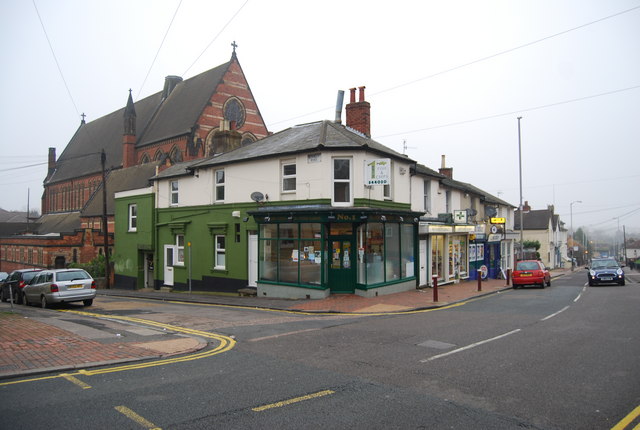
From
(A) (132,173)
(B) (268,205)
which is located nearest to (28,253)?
(A) (132,173)

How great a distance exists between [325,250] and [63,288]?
10067mm

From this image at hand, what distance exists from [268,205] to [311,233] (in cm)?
277

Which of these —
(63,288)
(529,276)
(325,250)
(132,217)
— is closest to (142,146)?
(132,217)

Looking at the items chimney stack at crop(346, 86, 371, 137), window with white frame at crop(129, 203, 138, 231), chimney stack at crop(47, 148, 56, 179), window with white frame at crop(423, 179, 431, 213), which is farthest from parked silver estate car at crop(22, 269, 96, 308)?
chimney stack at crop(47, 148, 56, 179)

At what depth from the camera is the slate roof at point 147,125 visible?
157 feet

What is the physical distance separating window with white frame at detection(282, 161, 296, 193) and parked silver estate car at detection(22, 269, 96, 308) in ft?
27.1

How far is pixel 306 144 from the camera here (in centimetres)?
1805

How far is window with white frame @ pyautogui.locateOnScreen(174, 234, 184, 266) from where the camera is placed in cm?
2384

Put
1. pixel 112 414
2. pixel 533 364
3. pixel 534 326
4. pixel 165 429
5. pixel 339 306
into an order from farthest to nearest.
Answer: pixel 339 306 → pixel 534 326 → pixel 533 364 → pixel 112 414 → pixel 165 429

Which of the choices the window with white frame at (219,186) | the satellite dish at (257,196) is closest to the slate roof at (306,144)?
the window with white frame at (219,186)

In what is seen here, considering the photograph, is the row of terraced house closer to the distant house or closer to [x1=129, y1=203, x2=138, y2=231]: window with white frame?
[x1=129, y1=203, x2=138, y2=231]: window with white frame

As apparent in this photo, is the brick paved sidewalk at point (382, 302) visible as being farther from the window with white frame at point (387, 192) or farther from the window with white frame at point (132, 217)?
the window with white frame at point (132, 217)

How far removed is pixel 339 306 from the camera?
50.4 ft

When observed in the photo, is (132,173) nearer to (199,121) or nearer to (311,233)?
(199,121)
